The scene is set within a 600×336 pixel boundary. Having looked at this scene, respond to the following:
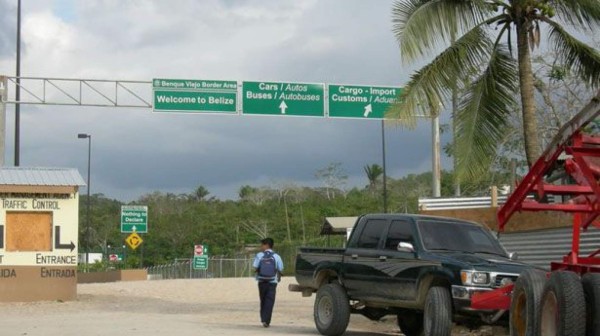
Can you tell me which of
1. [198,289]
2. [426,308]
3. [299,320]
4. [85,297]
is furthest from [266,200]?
[426,308]

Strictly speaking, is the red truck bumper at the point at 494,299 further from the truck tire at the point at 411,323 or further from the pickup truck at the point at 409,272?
the truck tire at the point at 411,323

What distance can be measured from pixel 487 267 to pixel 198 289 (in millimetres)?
23955

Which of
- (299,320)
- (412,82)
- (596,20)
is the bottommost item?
(299,320)

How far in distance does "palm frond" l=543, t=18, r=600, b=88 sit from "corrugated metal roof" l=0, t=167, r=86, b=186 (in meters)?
13.8

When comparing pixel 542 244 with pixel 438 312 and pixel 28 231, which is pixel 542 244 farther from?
pixel 28 231

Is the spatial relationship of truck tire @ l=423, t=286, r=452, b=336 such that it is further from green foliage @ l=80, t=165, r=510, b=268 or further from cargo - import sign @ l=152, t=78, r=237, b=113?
green foliage @ l=80, t=165, r=510, b=268

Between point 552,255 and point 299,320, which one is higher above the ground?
point 552,255

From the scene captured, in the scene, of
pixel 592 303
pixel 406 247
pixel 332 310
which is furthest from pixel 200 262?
pixel 592 303

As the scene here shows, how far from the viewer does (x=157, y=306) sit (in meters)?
25.8

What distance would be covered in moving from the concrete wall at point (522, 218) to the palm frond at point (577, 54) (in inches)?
104

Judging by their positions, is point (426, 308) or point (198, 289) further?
point (198, 289)

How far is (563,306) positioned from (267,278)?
9145 millimetres

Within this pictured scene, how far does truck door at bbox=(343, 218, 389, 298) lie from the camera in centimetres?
1531

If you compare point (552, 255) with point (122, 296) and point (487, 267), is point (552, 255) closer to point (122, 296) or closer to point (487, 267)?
point (487, 267)
